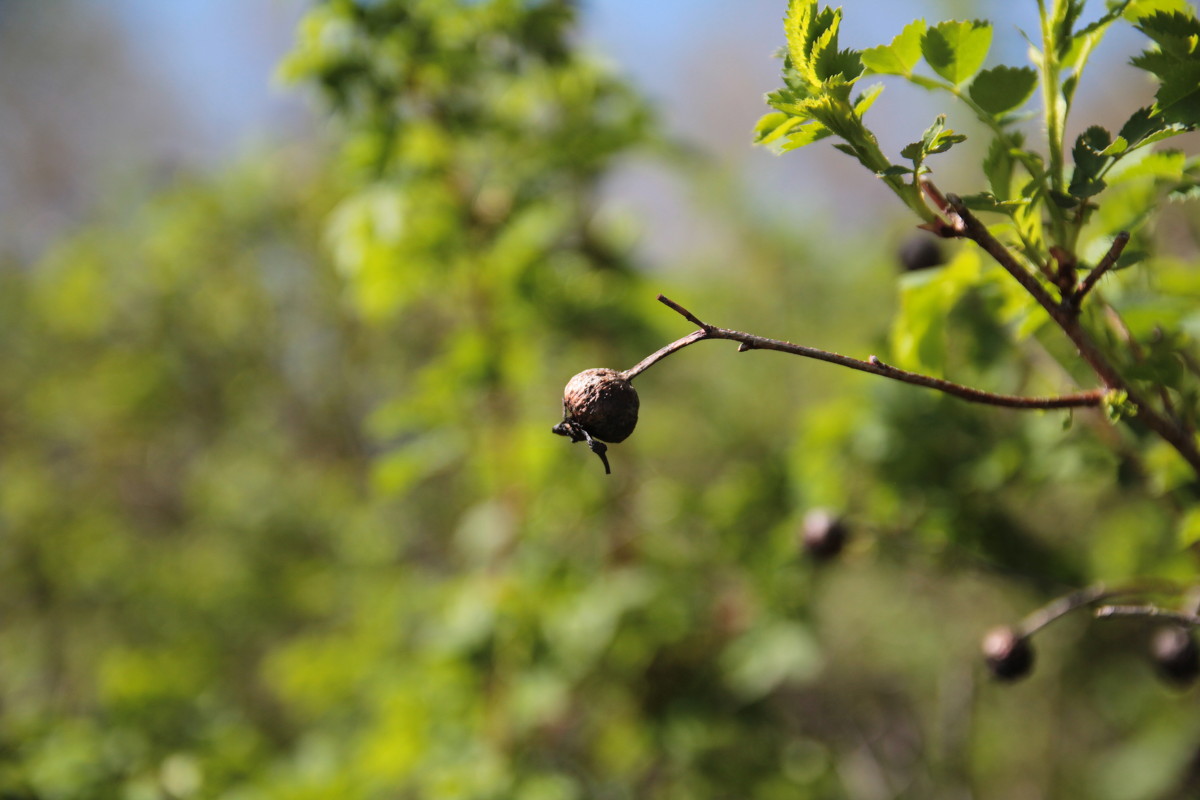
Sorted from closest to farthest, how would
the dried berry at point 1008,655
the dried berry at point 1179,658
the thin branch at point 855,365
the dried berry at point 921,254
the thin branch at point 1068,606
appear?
the thin branch at point 855,365, the thin branch at point 1068,606, the dried berry at point 1008,655, the dried berry at point 1179,658, the dried berry at point 921,254

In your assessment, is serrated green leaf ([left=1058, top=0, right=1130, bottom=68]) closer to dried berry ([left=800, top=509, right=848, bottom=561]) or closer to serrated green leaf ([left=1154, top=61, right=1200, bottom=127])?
serrated green leaf ([left=1154, top=61, right=1200, bottom=127])

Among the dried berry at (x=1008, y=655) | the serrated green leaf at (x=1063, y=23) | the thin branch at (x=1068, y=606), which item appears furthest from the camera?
the dried berry at (x=1008, y=655)

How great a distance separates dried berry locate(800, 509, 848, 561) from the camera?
4.66 feet

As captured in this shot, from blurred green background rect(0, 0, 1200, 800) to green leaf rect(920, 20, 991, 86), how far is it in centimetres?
18

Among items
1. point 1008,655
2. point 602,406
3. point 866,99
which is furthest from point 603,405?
point 1008,655

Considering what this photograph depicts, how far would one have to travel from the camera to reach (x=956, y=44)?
0.72m

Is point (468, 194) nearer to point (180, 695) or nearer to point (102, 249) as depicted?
point (180, 695)

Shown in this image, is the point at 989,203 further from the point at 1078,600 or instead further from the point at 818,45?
the point at 1078,600

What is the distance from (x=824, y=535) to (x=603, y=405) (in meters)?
0.83

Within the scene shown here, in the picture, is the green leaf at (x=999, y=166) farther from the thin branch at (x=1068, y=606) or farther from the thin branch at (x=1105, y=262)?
the thin branch at (x=1068, y=606)

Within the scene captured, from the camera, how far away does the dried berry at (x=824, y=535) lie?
1421mm

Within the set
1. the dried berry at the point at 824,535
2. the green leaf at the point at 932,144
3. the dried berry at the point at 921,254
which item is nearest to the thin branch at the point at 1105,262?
the green leaf at the point at 932,144

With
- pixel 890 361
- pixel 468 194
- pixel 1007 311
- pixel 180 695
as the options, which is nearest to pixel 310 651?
pixel 180 695

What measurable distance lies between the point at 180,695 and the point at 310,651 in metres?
0.75
